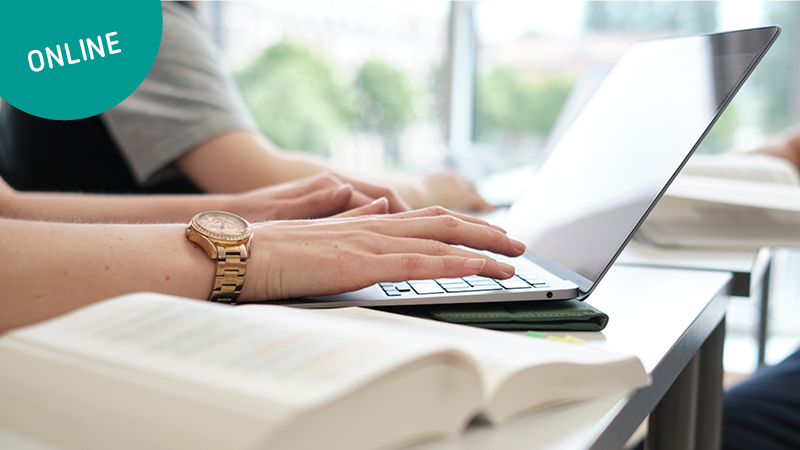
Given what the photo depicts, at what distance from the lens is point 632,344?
375mm

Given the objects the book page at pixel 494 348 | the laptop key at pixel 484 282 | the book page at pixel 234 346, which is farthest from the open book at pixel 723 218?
the book page at pixel 234 346

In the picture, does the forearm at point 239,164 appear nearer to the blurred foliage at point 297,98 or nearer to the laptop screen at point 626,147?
the laptop screen at point 626,147

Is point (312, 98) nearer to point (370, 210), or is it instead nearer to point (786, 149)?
point (786, 149)

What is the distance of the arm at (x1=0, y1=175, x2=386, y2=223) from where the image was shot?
63cm

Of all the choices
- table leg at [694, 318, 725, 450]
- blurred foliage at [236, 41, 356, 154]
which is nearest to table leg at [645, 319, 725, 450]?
table leg at [694, 318, 725, 450]

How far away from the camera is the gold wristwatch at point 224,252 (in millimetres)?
411

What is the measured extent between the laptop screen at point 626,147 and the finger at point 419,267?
3.6 inches

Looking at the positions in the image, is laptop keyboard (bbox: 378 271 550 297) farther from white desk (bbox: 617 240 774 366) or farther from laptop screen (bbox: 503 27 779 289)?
white desk (bbox: 617 240 774 366)

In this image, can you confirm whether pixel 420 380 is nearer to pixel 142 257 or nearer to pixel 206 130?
pixel 142 257

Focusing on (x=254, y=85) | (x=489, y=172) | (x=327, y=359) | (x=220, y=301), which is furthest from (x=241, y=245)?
(x=254, y=85)

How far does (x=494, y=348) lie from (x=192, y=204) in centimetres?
50

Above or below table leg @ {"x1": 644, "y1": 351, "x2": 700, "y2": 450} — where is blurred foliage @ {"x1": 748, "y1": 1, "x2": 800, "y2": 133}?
above

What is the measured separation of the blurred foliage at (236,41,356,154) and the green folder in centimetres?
288

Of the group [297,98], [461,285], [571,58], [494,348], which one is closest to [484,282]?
[461,285]
